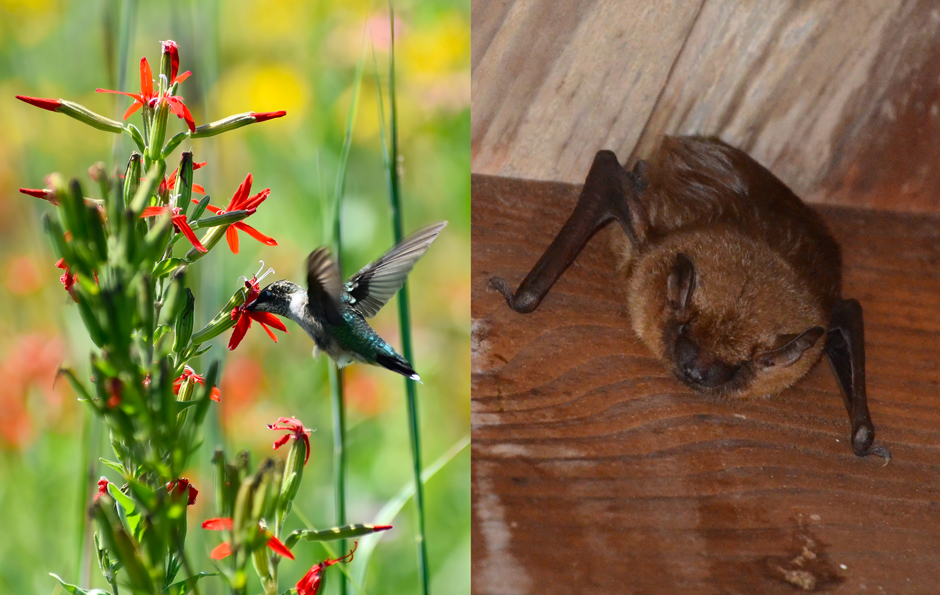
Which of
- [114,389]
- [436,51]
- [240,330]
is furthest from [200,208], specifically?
[436,51]

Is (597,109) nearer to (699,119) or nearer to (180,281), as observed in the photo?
(699,119)

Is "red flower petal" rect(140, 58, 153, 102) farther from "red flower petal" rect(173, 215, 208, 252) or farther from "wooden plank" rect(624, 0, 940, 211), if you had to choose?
"wooden plank" rect(624, 0, 940, 211)

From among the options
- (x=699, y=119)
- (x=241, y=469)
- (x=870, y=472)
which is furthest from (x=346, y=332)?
(x=870, y=472)

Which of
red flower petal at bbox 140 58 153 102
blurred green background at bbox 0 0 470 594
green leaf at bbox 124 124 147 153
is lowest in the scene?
blurred green background at bbox 0 0 470 594

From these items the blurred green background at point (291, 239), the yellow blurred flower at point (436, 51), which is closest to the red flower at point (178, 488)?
the blurred green background at point (291, 239)

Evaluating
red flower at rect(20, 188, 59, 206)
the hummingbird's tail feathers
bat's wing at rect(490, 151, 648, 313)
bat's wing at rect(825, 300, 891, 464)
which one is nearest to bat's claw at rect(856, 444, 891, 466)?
bat's wing at rect(825, 300, 891, 464)

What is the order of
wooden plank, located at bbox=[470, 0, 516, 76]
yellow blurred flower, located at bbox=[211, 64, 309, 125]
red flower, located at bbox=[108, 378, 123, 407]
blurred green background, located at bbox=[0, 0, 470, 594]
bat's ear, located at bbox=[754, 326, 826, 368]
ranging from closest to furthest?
red flower, located at bbox=[108, 378, 123, 407]
bat's ear, located at bbox=[754, 326, 826, 368]
wooden plank, located at bbox=[470, 0, 516, 76]
blurred green background, located at bbox=[0, 0, 470, 594]
yellow blurred flower, located at bbox=[211, 64, 309, 125]

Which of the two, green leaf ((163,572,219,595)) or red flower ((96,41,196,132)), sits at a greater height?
red flower ((96,41,196,132))

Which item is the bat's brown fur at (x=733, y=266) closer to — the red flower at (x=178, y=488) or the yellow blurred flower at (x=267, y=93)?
the red flower at (x=178, y=488)
